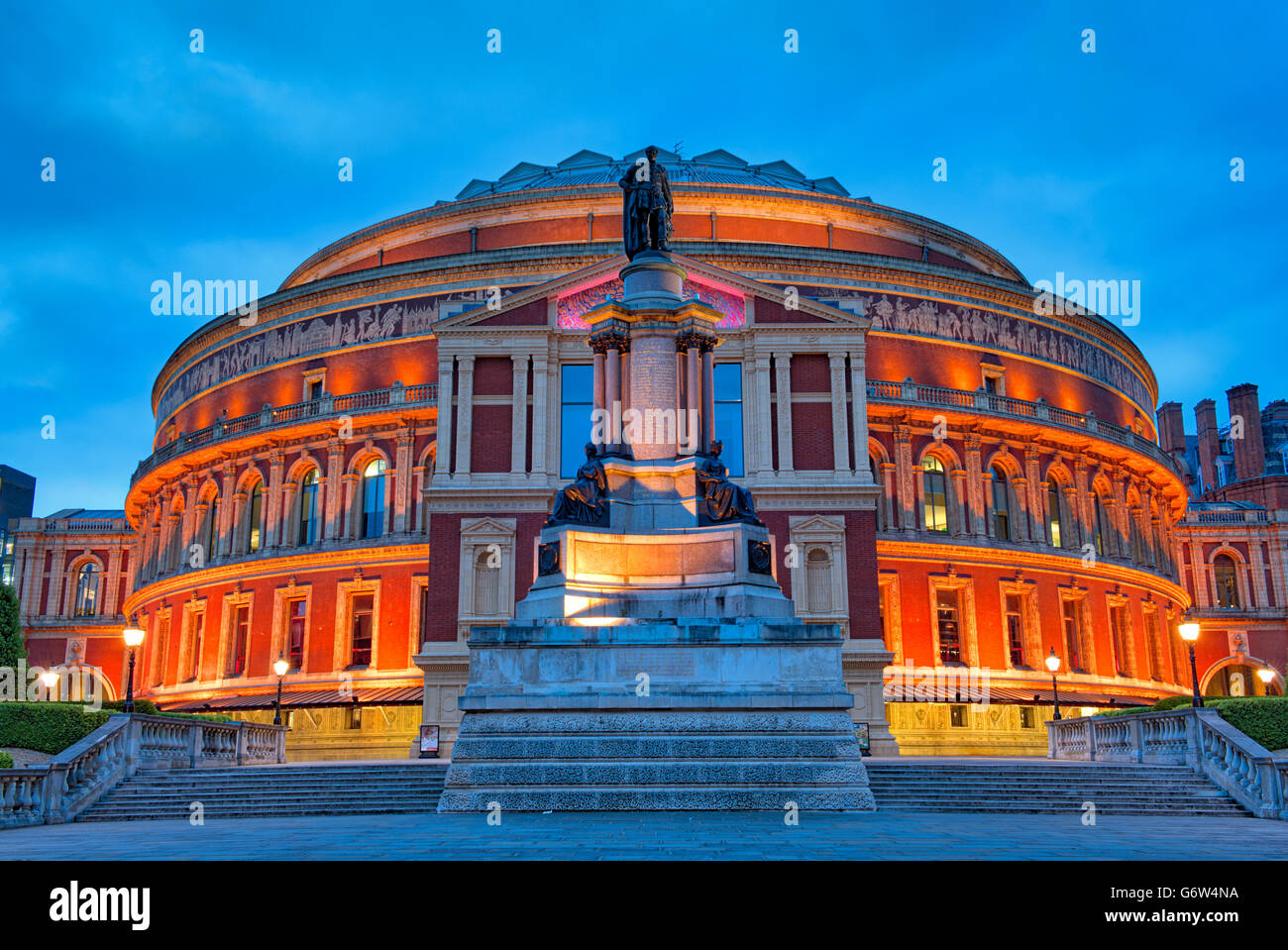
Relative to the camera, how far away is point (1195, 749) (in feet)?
78.9

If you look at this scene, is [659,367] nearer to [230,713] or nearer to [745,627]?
[745,627]

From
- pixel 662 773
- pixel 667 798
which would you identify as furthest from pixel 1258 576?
pixel 667 798

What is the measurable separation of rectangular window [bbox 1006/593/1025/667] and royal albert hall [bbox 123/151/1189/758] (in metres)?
0.14

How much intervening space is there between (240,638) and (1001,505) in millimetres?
35207

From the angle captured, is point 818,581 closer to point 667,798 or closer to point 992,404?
point 992,404

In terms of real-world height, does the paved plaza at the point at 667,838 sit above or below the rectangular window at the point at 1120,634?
below

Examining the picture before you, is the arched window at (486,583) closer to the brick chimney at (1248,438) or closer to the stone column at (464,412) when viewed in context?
the stone column at (464,412)

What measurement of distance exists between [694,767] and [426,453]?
117 feet

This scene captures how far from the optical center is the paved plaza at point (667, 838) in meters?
10.8

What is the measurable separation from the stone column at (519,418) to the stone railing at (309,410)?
8475mm

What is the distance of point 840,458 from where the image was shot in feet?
137

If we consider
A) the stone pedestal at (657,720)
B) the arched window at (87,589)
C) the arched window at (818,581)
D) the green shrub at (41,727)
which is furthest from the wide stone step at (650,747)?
the arched window at (87,589)

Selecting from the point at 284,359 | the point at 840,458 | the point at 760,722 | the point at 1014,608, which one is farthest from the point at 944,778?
the point at 284,359
